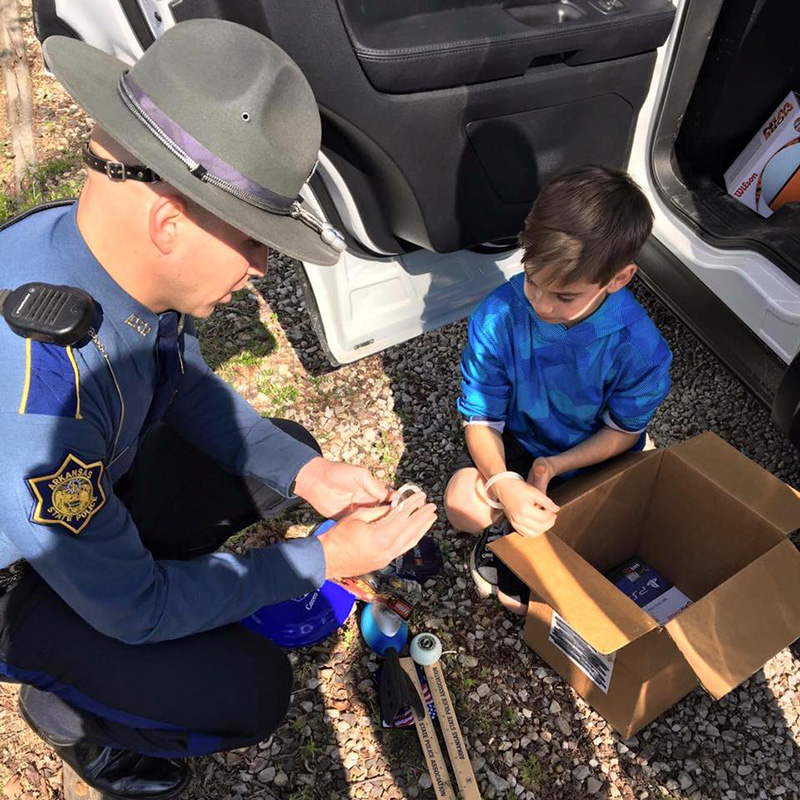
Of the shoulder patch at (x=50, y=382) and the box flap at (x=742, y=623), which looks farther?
the box flap at (x=742, y=623)

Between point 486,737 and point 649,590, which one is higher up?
point 649,590

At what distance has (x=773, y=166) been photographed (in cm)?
301

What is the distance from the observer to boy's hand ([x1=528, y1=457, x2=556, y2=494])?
6.83 ft

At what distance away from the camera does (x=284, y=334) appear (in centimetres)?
321

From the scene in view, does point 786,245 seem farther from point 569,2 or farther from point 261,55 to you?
point 261,55

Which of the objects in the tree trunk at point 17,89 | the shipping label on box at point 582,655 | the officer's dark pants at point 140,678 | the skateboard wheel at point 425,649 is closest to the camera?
the officer's dark pants at point 140,678

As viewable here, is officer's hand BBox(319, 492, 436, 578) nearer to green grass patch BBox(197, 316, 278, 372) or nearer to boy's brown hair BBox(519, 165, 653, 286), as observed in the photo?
boy's brown hair BBox(519, 165, 653, 286)

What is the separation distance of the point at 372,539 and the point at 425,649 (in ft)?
1.95

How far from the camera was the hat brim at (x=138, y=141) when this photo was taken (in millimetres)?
1274

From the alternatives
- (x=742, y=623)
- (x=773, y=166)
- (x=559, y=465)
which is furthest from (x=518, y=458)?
(x=773, y=166)

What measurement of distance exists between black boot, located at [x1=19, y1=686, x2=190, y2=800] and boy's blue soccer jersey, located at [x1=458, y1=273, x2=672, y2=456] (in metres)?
1.26

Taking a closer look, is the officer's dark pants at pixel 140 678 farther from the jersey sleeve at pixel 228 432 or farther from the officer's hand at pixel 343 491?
the officer's hand at pixel 343 491

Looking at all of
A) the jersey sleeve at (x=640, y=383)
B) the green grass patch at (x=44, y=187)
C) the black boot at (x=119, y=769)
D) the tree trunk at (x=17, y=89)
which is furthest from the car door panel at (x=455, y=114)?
the tree trunk at (x=17, y=89)

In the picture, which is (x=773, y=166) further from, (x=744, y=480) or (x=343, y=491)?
(x=343, y=491)
